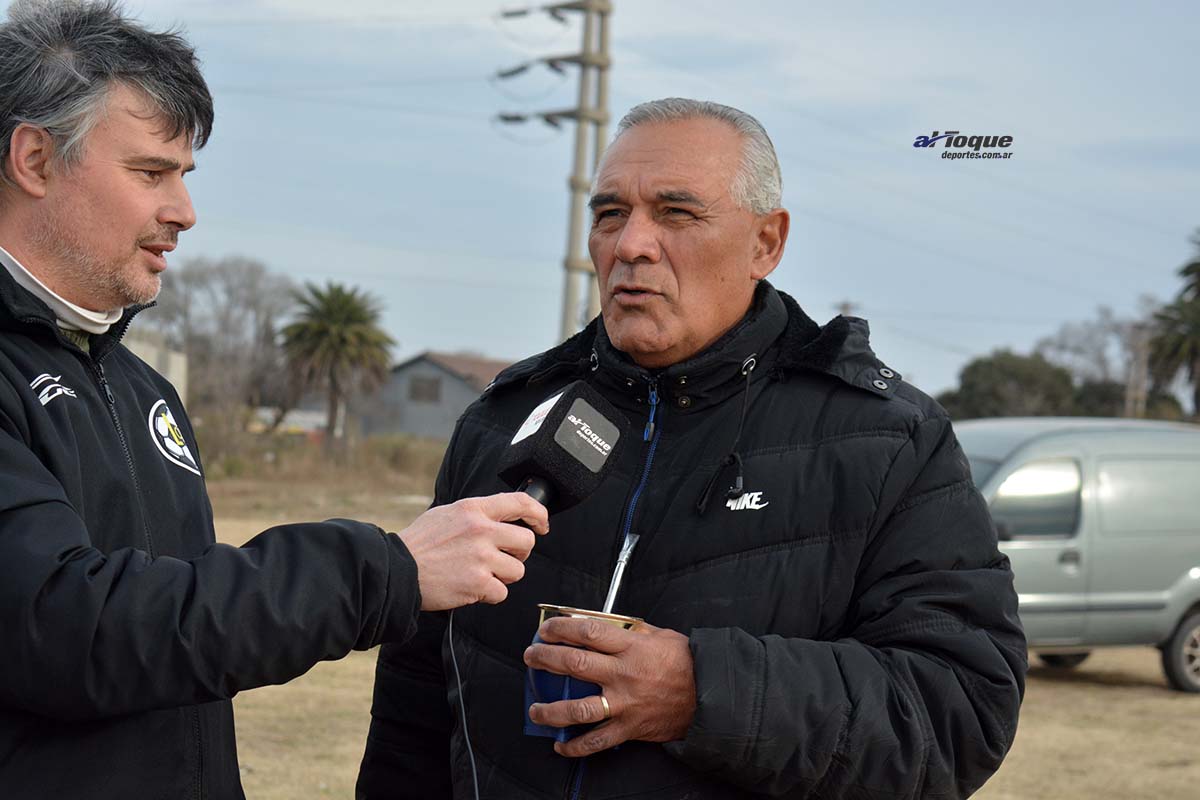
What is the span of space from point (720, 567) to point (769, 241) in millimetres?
833

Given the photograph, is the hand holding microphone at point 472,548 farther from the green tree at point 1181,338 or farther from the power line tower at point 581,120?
the green tree at point 1181,338

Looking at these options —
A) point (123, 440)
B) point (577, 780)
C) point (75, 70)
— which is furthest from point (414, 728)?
point (75, 70)

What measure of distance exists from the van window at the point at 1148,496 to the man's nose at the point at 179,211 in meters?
8.92

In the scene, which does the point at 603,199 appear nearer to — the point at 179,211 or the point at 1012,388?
the point at 179,211

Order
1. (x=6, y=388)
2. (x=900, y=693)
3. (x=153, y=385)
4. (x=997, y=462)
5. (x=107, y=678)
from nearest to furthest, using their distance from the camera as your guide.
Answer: (x=107, y=678) < (x=6, y=388) < (x=900, y=693) < (x=153, y=385) < (x=997, y=462)

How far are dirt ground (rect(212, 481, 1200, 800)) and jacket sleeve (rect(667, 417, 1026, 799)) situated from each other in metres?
4.64

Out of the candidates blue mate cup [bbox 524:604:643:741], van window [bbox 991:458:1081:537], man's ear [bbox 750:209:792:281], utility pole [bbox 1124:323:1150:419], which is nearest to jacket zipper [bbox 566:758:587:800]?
blue mate cup [bbox 524:604:643:741]

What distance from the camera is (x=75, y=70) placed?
2639mm

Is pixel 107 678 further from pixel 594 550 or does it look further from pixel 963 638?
pixel 963 638

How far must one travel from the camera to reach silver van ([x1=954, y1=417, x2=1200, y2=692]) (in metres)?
10.2

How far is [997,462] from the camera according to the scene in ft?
34.3

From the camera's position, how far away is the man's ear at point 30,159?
2.61m

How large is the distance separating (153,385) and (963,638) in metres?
1.77

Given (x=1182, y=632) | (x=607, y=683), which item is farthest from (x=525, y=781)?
(x=1182, y=632)
